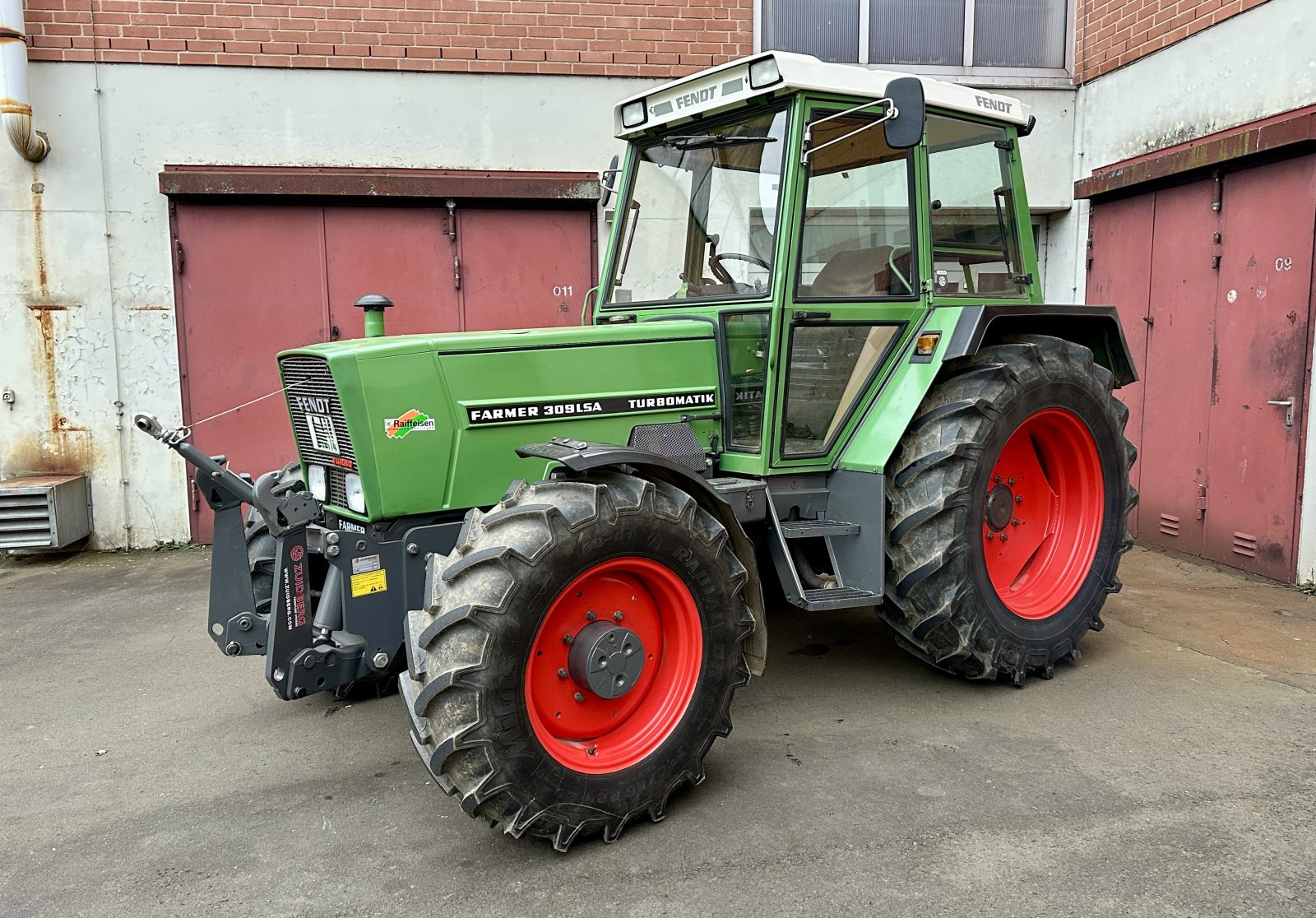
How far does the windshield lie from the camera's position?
148 inches

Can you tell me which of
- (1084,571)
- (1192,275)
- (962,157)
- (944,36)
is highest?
(944,36)

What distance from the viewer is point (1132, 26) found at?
7.02 metres

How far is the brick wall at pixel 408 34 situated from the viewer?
662cm

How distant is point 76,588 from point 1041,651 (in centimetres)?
558

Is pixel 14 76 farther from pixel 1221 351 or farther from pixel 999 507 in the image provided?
pixel 1221 351

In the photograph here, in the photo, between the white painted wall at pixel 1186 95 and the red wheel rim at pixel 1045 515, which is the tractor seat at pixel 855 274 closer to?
the red wheel rim at pixel 1045 515

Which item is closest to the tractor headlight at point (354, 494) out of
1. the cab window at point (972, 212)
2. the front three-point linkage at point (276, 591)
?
the front three-point linkage at point (276, 591)

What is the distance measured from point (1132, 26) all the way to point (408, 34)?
5151 mm

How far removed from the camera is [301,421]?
3654 mm

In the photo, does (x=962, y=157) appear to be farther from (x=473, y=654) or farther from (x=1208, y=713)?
(x=473, y=654)

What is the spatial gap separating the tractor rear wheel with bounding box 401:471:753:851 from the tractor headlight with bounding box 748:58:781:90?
1.58 meters

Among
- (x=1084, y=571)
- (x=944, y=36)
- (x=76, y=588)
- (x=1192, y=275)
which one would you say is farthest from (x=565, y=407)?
(x=944, y=36)

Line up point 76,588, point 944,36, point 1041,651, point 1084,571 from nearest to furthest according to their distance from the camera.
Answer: point 1041,651 < point 1084,571 < point 76,588 < point 944,36

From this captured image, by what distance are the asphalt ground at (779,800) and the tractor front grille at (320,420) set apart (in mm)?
1048
